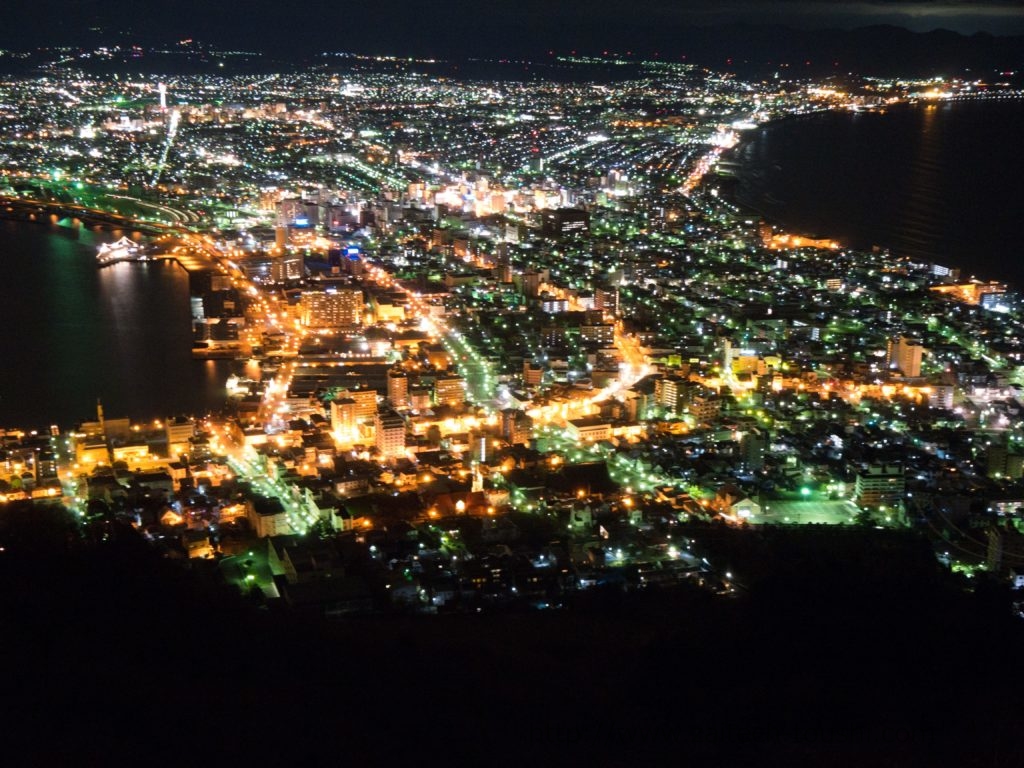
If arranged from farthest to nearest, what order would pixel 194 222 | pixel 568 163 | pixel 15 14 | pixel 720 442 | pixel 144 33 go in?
pixel 144 33 → pixel 15 14 → pixel 568 163 → pixel 194 222 → pixel 720 442

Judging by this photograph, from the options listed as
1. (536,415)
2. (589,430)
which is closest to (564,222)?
(536,415)

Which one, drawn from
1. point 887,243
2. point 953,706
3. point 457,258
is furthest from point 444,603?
point 887,243

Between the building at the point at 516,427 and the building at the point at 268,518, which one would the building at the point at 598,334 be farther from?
the building at the point at 268,518

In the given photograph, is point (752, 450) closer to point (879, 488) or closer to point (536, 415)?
point (879, 488)

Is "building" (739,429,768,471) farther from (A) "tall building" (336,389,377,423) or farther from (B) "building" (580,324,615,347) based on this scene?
(B) "building" (580,324,615,347)

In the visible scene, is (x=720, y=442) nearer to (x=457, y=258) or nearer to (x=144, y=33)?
(x=457, y=258)

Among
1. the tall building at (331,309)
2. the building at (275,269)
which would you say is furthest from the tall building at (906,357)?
the building at (275,269)

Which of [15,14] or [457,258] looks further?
[15,14]
